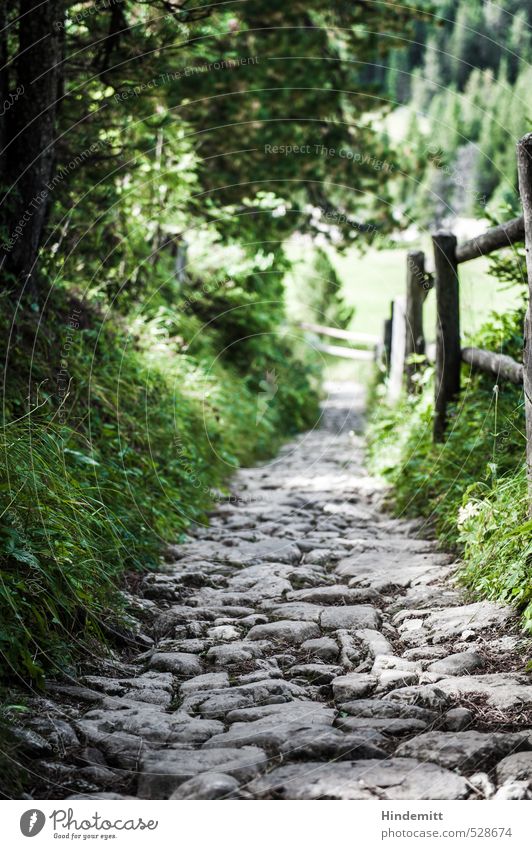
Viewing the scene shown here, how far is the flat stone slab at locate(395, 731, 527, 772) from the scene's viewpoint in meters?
2.56

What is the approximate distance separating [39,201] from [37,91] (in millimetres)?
739

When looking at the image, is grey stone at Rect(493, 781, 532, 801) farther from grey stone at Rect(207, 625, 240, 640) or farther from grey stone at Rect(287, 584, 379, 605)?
grey stone at Rect(287, 584, 379, 605)

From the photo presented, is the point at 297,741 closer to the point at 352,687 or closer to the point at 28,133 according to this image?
the point at 352,687

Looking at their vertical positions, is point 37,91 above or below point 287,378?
above

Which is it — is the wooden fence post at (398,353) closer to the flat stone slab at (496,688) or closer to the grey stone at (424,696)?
the flat stone slab at (496,688)

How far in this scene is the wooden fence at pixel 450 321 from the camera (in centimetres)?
403

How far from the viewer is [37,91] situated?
5.71 metres

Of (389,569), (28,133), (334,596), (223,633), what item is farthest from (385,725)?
(28,133)

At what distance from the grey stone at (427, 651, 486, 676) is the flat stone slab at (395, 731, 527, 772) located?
58cm

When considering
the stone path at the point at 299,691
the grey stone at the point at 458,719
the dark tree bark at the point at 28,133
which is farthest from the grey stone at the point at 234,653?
the dark tree bark at the point at 28,133
